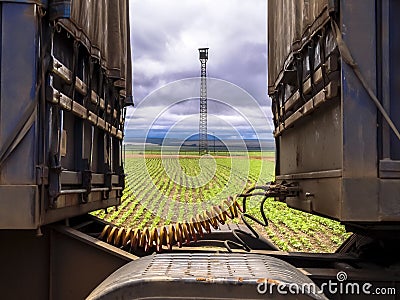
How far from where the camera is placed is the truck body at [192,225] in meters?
2.49

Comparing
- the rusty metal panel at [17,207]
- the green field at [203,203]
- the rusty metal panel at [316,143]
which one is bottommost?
the green field at [203,203]

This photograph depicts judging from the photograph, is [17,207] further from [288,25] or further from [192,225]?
[288,25]

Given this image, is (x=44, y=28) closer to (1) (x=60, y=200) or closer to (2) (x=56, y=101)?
(2) (x=56, y=101)

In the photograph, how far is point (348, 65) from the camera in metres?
2.52

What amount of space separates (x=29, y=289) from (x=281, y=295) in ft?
5.08

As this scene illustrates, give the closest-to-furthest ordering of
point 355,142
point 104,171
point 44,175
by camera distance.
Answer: point 355,142, point 44,175, point 104,171

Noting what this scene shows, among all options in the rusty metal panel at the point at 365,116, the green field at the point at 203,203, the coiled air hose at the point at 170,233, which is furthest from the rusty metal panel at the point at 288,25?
the green field at the point at 203,203

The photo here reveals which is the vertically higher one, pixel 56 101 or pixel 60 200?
pixel 56 101

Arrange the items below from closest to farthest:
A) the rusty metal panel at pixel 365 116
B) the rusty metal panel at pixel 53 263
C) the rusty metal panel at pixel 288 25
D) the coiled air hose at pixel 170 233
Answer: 1. the rusty metal panel at pixel 365 116
2. the rusty metal panel at pixel 288 25
3. the rusty metal panel at pixel 53 263
4. the coiled air hose at pixel 170 233

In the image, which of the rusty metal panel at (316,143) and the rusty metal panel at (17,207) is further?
the rusty metal panel at (316,143)

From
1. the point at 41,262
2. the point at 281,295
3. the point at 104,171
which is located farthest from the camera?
the point at 104,171

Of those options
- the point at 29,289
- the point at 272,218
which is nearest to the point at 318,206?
the point at 29,289

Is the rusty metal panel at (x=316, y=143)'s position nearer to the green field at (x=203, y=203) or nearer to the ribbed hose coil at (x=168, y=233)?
the ribbed hose coil at (x=168, y=233)

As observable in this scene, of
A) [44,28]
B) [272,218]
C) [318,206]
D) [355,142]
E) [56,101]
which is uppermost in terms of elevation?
[44,28]
